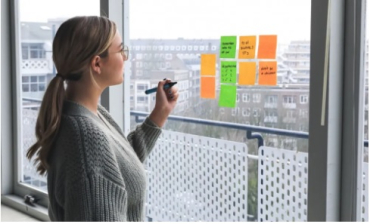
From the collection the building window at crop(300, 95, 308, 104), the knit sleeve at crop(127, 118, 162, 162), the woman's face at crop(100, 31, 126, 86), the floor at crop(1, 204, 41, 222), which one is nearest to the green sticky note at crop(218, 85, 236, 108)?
the building window at crop(300, 95, 308, 104)

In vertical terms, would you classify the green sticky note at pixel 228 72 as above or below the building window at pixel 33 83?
above

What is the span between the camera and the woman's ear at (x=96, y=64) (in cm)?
138

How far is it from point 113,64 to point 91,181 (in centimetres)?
34

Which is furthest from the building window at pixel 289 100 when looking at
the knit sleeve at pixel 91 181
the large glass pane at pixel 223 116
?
the knit sleeve at pixel 91 181

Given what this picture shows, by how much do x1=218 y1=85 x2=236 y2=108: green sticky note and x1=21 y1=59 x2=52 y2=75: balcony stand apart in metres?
1.41

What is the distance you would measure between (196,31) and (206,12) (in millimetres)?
90

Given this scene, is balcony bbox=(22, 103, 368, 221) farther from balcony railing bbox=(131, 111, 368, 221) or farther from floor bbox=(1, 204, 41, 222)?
floor bbox=(1, 204, 41, 222)

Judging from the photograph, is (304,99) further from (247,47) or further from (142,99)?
(142,99)

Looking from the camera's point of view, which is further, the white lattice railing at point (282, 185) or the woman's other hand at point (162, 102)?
the white lattice railing at point (282, 185)

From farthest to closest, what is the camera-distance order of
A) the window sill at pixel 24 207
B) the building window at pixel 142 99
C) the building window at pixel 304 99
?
the window sill at pixel 24 207, the building window at pixel 142 99, the building window at pixel 304 99

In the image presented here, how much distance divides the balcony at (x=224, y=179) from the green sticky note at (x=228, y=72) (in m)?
0.17

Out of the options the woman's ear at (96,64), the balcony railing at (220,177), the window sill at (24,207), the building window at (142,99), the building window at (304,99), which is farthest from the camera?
the window sill at (24,207)

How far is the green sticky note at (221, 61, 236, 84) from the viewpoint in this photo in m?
1.97

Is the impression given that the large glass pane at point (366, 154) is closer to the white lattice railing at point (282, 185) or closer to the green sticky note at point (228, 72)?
the white lattice railing at point (282, 185)
